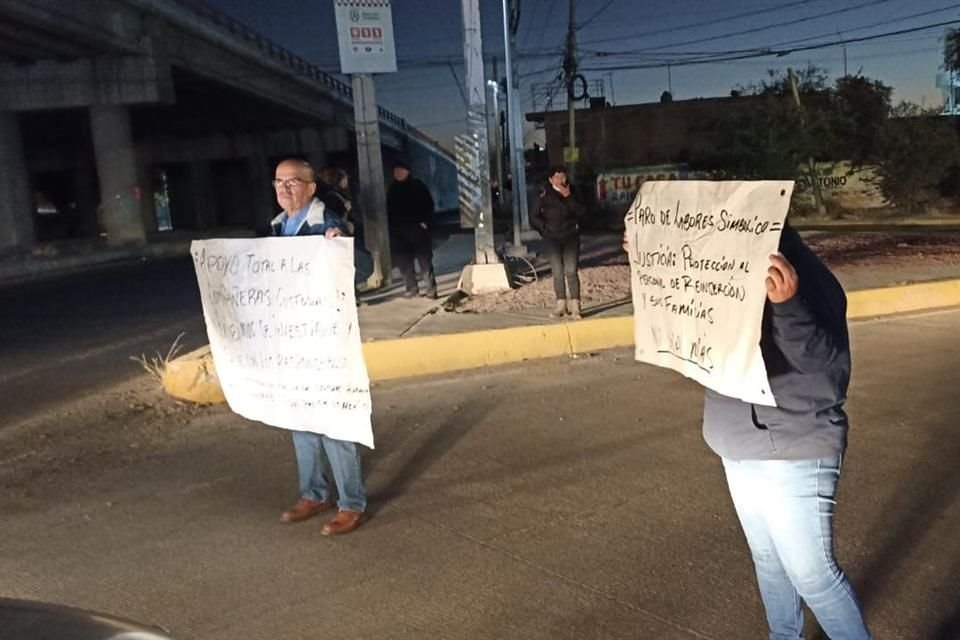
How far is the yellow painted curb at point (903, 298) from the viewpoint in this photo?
11.4 m

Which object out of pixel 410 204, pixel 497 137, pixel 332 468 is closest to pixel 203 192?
pixel 497 137

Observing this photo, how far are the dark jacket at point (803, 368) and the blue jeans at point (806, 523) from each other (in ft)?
0.18

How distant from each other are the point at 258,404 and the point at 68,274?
2375cm

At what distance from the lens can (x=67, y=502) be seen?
5922 millimetres

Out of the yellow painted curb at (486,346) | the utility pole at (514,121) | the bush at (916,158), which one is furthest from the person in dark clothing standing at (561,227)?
the bush at (916,158)

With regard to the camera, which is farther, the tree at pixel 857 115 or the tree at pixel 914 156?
the tree at pixel 857 115

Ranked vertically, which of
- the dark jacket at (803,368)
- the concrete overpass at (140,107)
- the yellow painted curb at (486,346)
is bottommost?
the yellow painted curb at (486,346)

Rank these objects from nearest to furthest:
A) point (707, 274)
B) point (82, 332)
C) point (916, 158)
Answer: point (707, 274) < point (82, 332) < point (916, 158)

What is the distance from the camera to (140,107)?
42531 mm

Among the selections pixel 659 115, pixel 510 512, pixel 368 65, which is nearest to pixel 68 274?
pixel 368 65

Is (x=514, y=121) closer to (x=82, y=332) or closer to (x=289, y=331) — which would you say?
(x=82, y=332)

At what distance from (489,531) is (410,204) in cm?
824

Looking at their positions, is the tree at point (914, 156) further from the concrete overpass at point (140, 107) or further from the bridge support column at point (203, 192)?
the bridge support column at point (203, 192)

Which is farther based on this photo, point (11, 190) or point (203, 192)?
point (203, 192)
